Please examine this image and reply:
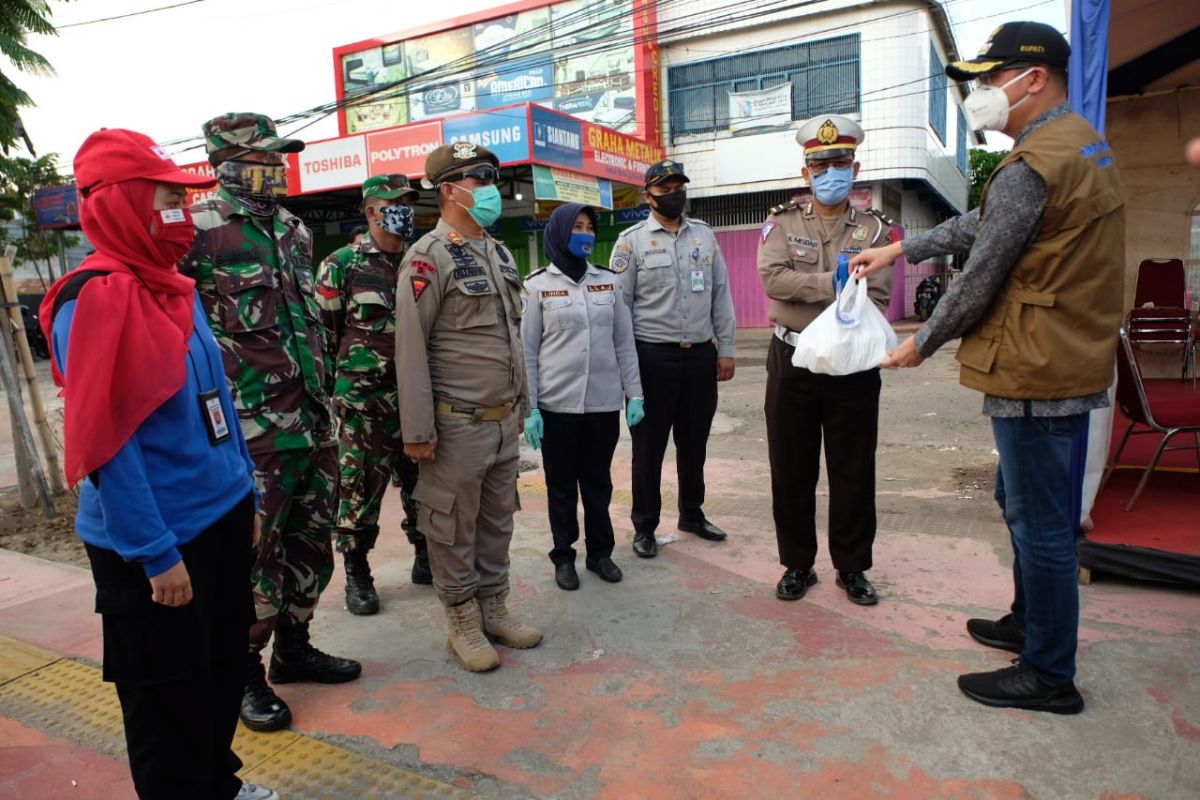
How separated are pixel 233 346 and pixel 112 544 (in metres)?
1.05

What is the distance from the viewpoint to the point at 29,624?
11.6 feet

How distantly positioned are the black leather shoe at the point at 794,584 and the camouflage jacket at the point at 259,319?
203cm

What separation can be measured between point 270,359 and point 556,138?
13.0m

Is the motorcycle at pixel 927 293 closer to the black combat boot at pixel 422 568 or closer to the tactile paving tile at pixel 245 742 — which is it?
the black combat boot at pixel 422 568

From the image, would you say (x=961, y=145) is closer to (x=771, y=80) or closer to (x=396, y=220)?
(x=771, y=80)

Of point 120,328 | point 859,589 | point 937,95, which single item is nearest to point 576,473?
point 859,589

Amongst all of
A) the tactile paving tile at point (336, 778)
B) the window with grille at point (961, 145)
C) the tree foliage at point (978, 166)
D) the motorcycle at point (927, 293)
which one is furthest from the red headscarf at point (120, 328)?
the tree foliage at point (978, 166)

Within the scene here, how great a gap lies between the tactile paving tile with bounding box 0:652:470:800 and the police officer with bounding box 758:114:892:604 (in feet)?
6.02

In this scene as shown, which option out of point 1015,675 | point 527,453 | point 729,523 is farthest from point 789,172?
point 1015,675

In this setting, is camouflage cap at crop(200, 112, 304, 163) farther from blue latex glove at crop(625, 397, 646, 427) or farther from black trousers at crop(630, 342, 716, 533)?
black trousers at crop(630, 342, 716, 533)

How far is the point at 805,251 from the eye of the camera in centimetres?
347

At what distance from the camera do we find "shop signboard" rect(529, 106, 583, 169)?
A: 14188 millimetres

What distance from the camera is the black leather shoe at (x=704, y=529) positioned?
4.32 metres

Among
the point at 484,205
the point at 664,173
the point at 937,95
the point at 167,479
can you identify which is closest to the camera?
the point at 167,479
